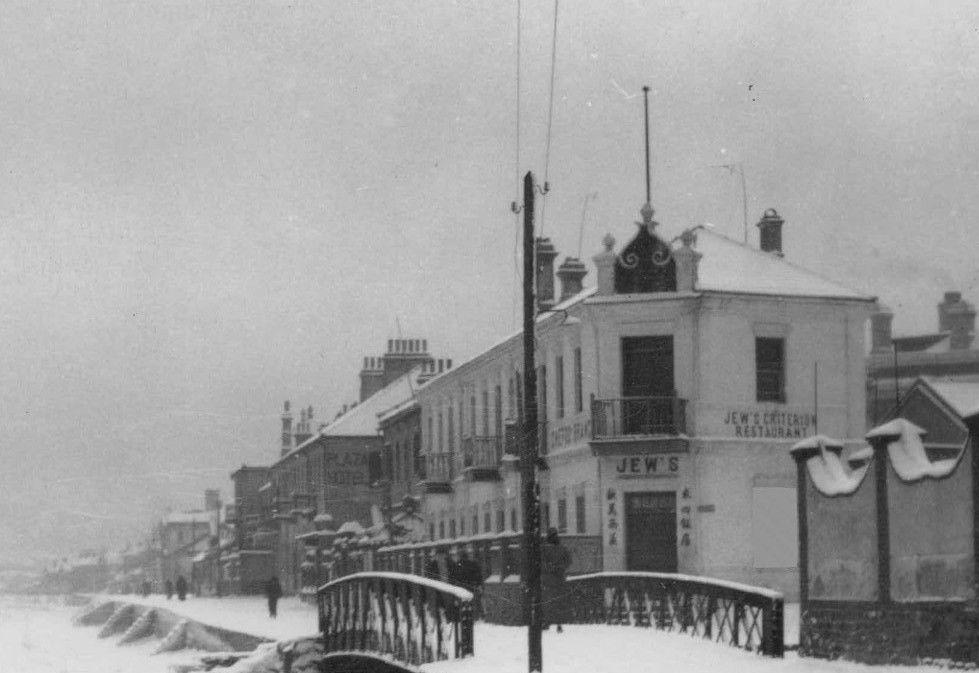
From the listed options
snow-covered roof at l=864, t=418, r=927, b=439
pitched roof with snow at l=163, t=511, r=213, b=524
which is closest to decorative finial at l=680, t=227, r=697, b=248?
snow-covered roof at l=864, t=418, r=927, b=439

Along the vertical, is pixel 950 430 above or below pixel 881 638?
above

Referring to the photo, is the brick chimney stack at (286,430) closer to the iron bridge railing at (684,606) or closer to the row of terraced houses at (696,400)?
the row of terraced houses at (696,400)

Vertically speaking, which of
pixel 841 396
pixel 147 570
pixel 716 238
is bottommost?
pixel 147 570

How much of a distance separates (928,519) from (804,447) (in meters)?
2.88

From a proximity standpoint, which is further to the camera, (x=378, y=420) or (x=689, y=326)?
(x=378, y=420)

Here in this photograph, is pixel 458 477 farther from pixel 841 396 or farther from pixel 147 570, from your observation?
pixel 147 570

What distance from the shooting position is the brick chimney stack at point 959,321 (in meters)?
66.4

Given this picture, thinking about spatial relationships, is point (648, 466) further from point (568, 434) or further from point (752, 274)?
point (752, 274)

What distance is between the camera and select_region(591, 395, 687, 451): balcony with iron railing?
126ft

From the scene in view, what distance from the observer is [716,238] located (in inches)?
1650

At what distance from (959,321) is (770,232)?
86.4 ft

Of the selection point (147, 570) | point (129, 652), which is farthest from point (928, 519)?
point (147, 570)

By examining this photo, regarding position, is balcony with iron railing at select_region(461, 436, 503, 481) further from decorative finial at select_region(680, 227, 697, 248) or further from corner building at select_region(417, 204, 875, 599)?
decorative finial at select_region(680, 227, 697, 248)

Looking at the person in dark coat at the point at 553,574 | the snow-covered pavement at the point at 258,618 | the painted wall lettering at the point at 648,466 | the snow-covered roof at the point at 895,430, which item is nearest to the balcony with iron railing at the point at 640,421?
the painted wall lettering at the point at 648,466
